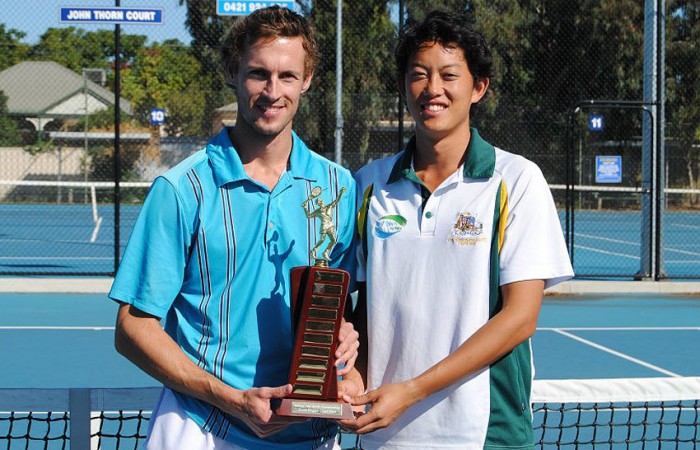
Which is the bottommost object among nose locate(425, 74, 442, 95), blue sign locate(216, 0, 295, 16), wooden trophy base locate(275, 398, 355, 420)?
wooden trophy base locate(275, 398, 355, 420)

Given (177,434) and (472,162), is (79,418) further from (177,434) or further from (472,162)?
(472,162)

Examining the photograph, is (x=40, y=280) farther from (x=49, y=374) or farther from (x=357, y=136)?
(x=357, y=136)

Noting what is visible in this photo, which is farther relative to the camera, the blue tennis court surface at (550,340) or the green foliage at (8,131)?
the green foliage at (8,131)

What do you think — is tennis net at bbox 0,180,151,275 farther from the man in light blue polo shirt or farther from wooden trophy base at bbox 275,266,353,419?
wooden trophy base at bbox 275,266,353,419

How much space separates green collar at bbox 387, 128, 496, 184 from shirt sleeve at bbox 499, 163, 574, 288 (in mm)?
74

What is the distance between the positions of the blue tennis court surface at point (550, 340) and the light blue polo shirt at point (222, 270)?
466 centimetres

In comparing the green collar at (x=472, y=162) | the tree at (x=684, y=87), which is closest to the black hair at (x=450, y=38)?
the green collar at (x=472, y=162)

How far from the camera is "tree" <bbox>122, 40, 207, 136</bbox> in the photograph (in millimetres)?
19125

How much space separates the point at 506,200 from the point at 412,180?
235 millimetres

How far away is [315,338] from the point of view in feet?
7.09

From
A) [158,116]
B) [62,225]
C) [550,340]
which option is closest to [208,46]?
[158,116]

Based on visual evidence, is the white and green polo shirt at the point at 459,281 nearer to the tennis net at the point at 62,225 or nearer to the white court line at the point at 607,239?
the tennis net at the point at 62,225

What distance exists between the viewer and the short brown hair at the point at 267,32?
7.45ft

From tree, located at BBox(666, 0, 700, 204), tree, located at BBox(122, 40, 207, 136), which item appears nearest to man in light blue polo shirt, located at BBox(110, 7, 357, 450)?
tree, located at BBox(122, 40, 207, 136)
